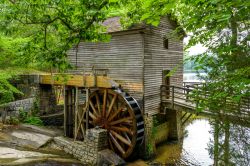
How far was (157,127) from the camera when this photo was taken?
14.7m

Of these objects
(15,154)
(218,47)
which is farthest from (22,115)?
(218,47)

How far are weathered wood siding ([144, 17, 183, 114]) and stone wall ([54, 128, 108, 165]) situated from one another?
2972 millimetres

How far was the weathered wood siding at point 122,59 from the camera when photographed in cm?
1318

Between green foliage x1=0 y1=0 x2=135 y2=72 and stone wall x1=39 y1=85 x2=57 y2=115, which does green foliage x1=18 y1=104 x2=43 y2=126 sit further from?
green foliage x1=0 y1=0 x2=135 y2=72

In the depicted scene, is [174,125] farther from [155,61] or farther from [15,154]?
[15,154]

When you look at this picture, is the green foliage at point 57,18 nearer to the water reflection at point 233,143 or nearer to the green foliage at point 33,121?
the water reflection at point 233,143

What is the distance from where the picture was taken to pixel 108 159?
1105cm

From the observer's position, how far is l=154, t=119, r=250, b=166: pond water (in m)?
5.62

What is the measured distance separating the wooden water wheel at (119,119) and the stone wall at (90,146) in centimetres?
74

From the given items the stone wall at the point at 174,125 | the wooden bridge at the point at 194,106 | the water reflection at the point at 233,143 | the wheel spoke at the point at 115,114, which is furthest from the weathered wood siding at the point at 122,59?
the water reflection at the point at 233,143

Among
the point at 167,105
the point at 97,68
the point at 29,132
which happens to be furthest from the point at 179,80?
the point at 29,132

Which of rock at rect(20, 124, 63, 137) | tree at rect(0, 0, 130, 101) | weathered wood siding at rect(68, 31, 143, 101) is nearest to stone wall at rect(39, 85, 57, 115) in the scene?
rock at rect(20, 124, 63, 137)

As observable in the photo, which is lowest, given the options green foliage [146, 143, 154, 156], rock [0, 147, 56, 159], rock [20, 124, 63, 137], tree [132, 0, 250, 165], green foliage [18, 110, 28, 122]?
green foliage [146, 143, 154, 156]

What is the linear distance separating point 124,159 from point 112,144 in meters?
0.90
